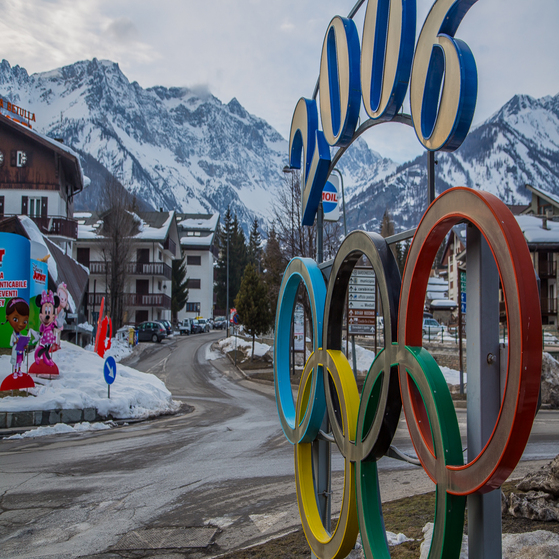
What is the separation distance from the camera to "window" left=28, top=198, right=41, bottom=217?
35312 mm

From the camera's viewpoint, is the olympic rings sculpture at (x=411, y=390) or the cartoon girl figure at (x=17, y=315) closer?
the olympic rings sculpture at (x=411, y=390)

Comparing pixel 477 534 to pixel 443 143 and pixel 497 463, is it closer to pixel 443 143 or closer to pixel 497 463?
pixel 497 463

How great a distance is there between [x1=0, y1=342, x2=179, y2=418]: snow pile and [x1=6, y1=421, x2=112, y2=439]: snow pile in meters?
0.75

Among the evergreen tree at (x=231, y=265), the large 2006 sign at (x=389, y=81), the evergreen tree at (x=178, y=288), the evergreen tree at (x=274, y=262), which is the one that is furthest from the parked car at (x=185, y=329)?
the large 2006 sign at (x=389, y=81)

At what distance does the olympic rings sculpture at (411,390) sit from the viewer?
208cm

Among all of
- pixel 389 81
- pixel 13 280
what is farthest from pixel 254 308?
pixel 389 81

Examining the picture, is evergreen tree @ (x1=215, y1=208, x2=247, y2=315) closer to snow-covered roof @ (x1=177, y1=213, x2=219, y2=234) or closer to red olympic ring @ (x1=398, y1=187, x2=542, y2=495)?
snow-covered roof @ (x1=177, y1=213, x2=219, y2=234)

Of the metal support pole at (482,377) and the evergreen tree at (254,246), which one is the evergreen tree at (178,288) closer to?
the evergreen tree at (254,246)

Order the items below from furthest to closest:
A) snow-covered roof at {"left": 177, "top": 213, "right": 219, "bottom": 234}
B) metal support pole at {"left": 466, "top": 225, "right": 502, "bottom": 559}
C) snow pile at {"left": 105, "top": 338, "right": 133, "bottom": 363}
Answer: snow-covered roof at {"left": 177, "top": 213, "right": 219, "bottom": 234}
snow pile at {"left": 105, "top": 338, "right": 133, "bottom": 363}
metal support pole at {"left": 466, "top": 225, "right": 502, "bottom": 559}

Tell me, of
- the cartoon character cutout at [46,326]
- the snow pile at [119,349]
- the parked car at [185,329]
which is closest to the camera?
the cartoon character cutout at [46,326]

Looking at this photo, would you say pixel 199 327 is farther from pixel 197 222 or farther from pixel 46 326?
pixel 46 326

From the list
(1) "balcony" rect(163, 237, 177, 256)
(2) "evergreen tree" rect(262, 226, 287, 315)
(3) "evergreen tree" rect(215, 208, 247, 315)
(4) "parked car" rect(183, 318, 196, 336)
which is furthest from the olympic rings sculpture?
(3) "evergreen tree" rect(215, 208, 247, 315)

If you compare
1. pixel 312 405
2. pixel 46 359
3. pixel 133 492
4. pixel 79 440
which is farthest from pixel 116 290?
pixel 312 405

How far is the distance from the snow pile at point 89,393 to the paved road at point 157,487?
1137mm
